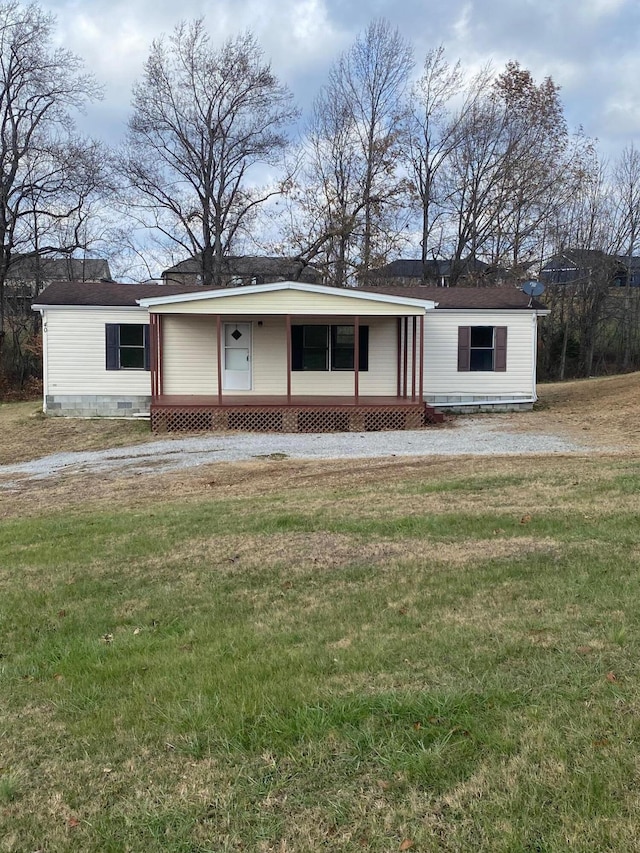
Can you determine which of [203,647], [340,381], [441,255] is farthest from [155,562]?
[441,255]

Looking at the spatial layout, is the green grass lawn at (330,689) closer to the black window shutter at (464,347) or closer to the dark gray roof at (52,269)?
the black window shutter at (464,347)

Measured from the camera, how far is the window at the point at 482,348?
16469 millimetres

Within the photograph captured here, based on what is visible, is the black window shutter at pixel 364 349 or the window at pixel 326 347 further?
the black window shutter at pixel 364 349

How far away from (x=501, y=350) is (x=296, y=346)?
5.17m

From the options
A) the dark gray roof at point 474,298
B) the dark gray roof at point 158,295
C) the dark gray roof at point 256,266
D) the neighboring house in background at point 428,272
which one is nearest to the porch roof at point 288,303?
the dark gray roof at point 158,295

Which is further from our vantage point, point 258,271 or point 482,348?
point 258,271

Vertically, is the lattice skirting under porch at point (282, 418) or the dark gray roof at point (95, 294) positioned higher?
the dark gray roof at point (95, 294)

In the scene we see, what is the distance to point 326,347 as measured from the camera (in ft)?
53.2

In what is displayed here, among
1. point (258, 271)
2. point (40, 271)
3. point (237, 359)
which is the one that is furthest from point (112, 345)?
point (40, 271)

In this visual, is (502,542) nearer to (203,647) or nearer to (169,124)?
(203,647)

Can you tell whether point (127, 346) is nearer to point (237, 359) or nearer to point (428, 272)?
point (237, 359)

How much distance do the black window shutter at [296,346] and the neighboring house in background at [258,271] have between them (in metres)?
11.9

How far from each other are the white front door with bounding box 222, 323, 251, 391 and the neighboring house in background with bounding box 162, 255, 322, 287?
1171 cm

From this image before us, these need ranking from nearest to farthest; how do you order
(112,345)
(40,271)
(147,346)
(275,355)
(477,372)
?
1. (112,345)
2. (147,346)
3. (275,355)
4. (477,372)
5. (40,271)
